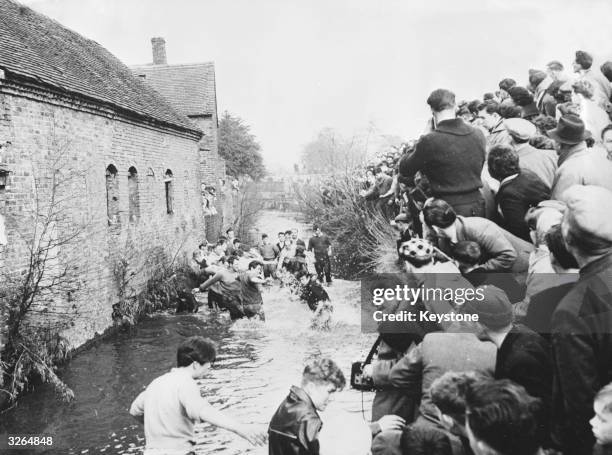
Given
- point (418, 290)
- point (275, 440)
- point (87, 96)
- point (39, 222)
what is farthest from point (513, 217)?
point (87, 96)

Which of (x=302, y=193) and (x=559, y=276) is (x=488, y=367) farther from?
(x=302, y=193)

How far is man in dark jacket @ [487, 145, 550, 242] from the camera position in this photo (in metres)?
4.43

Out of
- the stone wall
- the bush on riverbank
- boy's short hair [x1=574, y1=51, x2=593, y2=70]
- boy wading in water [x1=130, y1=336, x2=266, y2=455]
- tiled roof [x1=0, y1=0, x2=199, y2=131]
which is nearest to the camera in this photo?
boy wading in water [x1=130, y1=336, x2=266, y2=455]

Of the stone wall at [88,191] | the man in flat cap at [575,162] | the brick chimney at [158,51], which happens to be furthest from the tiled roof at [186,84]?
the man in flat cap at [575,162]

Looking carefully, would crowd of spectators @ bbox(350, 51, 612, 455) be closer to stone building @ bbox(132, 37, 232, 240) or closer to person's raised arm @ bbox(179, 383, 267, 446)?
person's raised arm @ bbox(179, 383, 267, 446)

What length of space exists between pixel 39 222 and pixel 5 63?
260cm

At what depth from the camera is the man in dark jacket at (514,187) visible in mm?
4426

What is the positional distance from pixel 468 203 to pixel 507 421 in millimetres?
2778

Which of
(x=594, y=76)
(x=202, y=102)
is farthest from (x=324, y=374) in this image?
(x=202, y=102)

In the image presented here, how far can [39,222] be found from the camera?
9.48 metres

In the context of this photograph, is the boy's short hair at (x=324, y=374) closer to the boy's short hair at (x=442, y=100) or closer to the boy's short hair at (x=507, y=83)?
the boy's short hair at (x=442, y=100)

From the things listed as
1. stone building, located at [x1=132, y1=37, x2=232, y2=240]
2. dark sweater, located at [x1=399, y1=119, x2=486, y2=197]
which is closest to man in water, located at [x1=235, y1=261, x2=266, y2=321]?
dark sweater, located at [x1=399, y1=119, x2=486, y2=197]

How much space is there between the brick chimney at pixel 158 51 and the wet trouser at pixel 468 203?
95.9 feet

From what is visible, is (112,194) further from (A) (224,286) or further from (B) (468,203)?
(B) (468,203)
